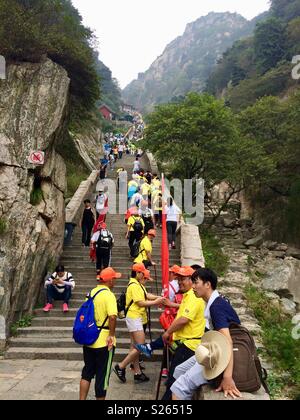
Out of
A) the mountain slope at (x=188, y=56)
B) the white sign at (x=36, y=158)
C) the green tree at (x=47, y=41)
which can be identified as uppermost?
the mountain slope at (x=188, y=56)

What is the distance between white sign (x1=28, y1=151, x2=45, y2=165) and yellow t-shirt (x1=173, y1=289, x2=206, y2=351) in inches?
253

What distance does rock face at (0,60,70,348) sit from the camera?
839cm

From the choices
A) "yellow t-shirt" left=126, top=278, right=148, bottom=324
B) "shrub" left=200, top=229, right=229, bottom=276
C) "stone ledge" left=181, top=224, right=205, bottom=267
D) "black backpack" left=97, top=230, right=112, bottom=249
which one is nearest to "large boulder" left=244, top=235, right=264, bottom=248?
"shrub" left=200, top=229, right=229, bottom=276

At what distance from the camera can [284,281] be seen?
1540 cm

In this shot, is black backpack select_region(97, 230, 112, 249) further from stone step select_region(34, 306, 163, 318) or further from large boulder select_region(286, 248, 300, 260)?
large boulder select_region(286, 248, 300, 260)

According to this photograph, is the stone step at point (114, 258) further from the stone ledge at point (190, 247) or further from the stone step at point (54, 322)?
the stone step at point (54, 322)

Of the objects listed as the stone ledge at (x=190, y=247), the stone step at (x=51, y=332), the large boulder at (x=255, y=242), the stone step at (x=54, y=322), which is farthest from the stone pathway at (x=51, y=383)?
the large boulder at (x=255, y=242)

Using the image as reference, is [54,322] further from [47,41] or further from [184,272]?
[47,41]

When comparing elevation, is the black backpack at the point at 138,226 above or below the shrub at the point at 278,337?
above

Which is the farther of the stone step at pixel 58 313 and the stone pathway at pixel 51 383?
the stone step at pixel 58 313

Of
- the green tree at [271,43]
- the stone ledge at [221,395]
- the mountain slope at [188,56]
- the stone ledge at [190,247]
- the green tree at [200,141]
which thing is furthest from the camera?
the mountain slope at [188,56]

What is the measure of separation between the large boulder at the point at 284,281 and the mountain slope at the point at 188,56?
367 ft

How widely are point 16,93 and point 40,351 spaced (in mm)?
6499

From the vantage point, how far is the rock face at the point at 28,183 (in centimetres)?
839
